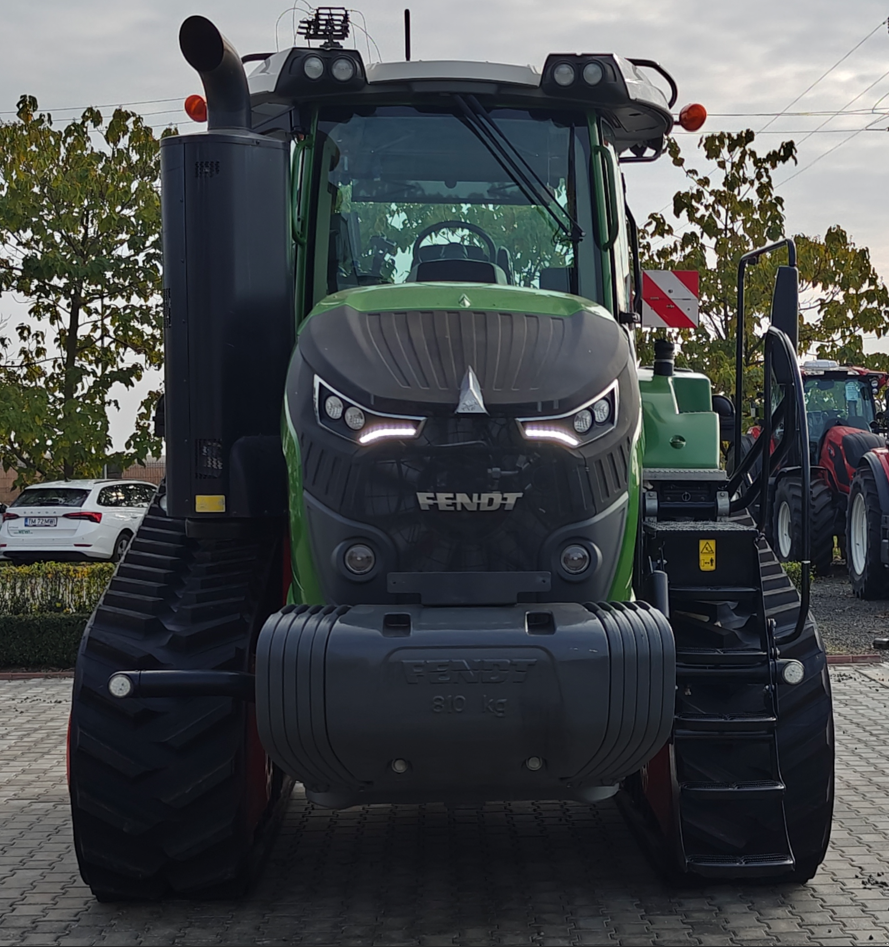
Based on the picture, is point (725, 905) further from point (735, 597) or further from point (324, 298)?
point (324, 298)

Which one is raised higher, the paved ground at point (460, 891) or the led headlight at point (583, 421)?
the led headlight at point (583, 421)

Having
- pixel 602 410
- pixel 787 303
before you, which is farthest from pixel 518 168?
pixel 602 410

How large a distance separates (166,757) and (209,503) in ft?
2.95

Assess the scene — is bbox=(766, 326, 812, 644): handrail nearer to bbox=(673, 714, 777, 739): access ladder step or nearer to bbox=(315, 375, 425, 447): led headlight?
bbox=(673, 714, 777, 739): access ladder step

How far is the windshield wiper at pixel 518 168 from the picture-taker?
5.24m

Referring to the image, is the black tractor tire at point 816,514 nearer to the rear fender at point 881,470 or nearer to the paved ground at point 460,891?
the rear fender at point 881,470

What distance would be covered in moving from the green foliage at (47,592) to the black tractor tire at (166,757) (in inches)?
290

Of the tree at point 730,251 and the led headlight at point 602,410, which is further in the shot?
the tree at point 730,251

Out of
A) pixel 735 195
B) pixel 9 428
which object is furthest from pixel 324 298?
pixel 735 195

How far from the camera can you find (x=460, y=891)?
5285mm

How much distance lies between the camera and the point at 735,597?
195 inches

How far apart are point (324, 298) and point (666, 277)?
14.9ft

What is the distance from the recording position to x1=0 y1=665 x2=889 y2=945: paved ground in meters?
4.76

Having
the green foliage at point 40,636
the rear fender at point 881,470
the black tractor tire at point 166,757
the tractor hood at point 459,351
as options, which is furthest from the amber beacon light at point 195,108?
the rear fender at point 881,470
